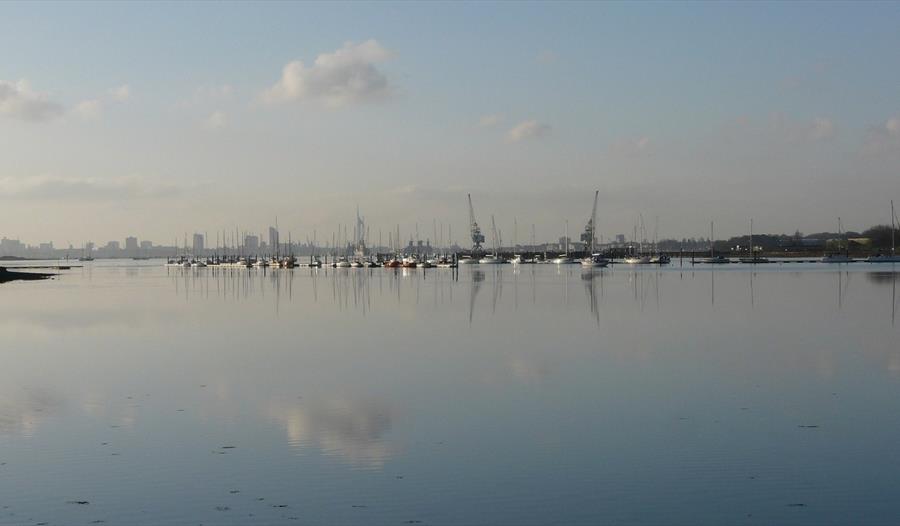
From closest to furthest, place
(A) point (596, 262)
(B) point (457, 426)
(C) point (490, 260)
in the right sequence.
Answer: (B) point (457, 426)
(A) point (596, 262)
(C) point (490, 260)

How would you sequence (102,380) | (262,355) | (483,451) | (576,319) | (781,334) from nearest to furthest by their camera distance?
1. (483,451)
2. (102,380)
3. (262,355)
4. (781,334)
5. (576,319)

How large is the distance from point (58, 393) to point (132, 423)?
14.0ft

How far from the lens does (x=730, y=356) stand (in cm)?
2220

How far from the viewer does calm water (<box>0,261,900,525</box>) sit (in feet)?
32.0

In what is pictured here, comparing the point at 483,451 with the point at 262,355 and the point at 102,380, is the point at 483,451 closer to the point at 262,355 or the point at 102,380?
the point at 102,380

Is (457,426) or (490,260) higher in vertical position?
(490,260)

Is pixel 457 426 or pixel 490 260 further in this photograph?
pixel 490 260

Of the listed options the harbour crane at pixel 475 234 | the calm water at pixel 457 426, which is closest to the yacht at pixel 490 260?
the harbour crane at pixel 475 234

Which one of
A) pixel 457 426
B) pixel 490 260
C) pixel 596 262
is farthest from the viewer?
pixel 490 260

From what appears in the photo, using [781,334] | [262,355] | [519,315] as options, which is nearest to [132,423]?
[262,355]

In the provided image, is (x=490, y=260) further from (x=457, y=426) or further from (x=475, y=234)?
(x=457, y=426)

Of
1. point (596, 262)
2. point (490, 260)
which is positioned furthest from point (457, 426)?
point (490, 260)

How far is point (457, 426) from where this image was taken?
1395cm

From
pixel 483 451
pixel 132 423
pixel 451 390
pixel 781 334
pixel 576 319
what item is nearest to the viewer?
pixel 483 451
